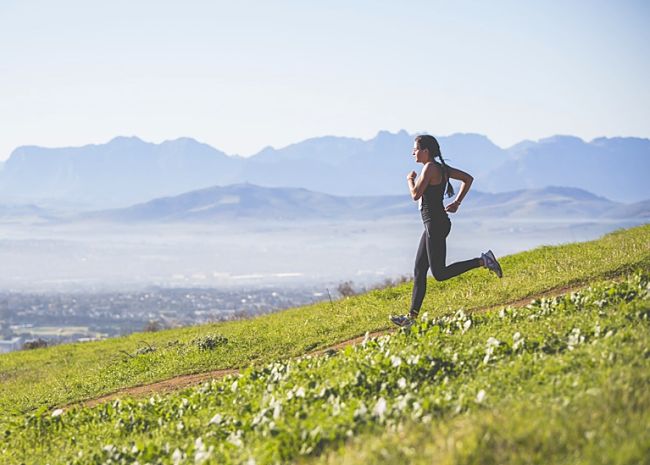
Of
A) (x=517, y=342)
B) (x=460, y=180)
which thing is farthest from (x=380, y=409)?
(x=460, y=180)

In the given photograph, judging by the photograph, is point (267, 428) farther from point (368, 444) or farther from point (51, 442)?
point (51, 442)

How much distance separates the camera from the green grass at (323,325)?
17.8 metres

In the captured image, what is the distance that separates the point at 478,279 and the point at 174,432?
41.9ft

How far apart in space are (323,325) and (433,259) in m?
5.36

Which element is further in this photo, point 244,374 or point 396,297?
point 396,297

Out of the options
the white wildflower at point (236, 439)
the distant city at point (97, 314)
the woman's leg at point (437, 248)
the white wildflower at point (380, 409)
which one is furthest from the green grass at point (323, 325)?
the distant city at point (97, 314)

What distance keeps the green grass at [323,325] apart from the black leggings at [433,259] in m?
1.96

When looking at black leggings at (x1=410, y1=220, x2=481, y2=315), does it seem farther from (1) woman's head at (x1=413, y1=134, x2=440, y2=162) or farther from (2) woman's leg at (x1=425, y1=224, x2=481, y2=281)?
(1) woman's head at (x1=413, y1=134, x2=440, y2=162)

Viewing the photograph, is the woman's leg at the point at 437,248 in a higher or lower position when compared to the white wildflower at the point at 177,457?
higher

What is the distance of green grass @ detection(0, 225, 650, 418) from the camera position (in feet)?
58.5

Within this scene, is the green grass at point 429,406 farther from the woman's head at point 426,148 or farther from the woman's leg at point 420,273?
the woman's head at point 426,148

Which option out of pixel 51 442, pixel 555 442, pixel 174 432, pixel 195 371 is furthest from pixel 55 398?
pixel 555 442

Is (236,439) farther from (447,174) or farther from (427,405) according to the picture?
Result: (447,174)

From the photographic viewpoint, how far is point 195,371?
1762 centimetres
